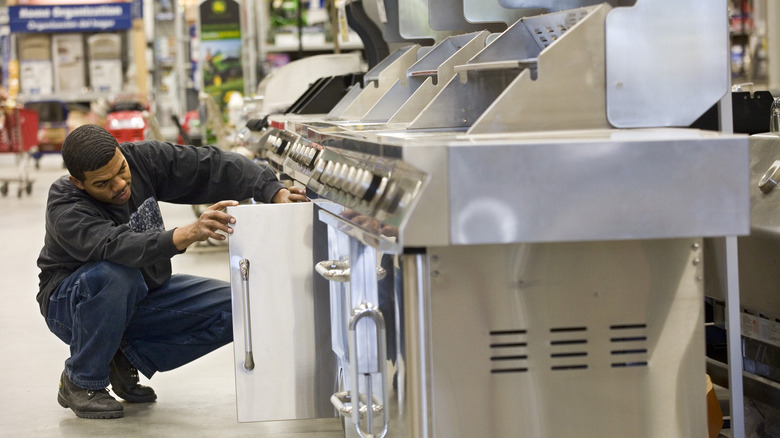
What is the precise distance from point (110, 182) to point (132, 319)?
1.83 feet

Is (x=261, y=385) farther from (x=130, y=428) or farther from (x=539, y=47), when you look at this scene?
(x=539, y=47)

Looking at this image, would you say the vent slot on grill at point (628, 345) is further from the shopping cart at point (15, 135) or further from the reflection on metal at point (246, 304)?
the shopping cart at point (15, 135)

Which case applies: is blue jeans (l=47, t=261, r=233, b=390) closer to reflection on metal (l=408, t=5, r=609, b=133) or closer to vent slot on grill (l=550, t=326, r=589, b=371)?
reflection on metal (l=408, t=5, r=609, b=133)

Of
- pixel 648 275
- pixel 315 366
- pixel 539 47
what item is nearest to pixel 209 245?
pixel 315 366

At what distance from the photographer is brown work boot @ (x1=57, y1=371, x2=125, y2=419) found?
3.73 m

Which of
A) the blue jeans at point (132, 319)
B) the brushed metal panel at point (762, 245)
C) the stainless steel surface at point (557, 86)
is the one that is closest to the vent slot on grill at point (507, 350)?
the stainless steel surface at point (557, 86)

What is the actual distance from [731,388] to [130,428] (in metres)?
2.11

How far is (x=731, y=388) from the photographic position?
99.6 inches

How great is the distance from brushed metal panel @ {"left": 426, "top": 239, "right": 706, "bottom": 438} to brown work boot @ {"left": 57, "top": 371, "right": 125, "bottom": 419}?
2051 millimetres

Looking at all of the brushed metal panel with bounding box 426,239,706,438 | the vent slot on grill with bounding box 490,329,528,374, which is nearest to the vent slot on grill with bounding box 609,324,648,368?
the brushed metal panel with bounding box 426,239,706,438

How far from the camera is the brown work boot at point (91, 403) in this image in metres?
3.73

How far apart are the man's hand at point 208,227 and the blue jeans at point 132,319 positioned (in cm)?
48

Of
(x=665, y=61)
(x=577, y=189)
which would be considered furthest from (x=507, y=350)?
(x=665, y=61)

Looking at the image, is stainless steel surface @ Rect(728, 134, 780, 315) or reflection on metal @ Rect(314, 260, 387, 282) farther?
stainless steel surface @ Rect(728, 134, 780, 315)
